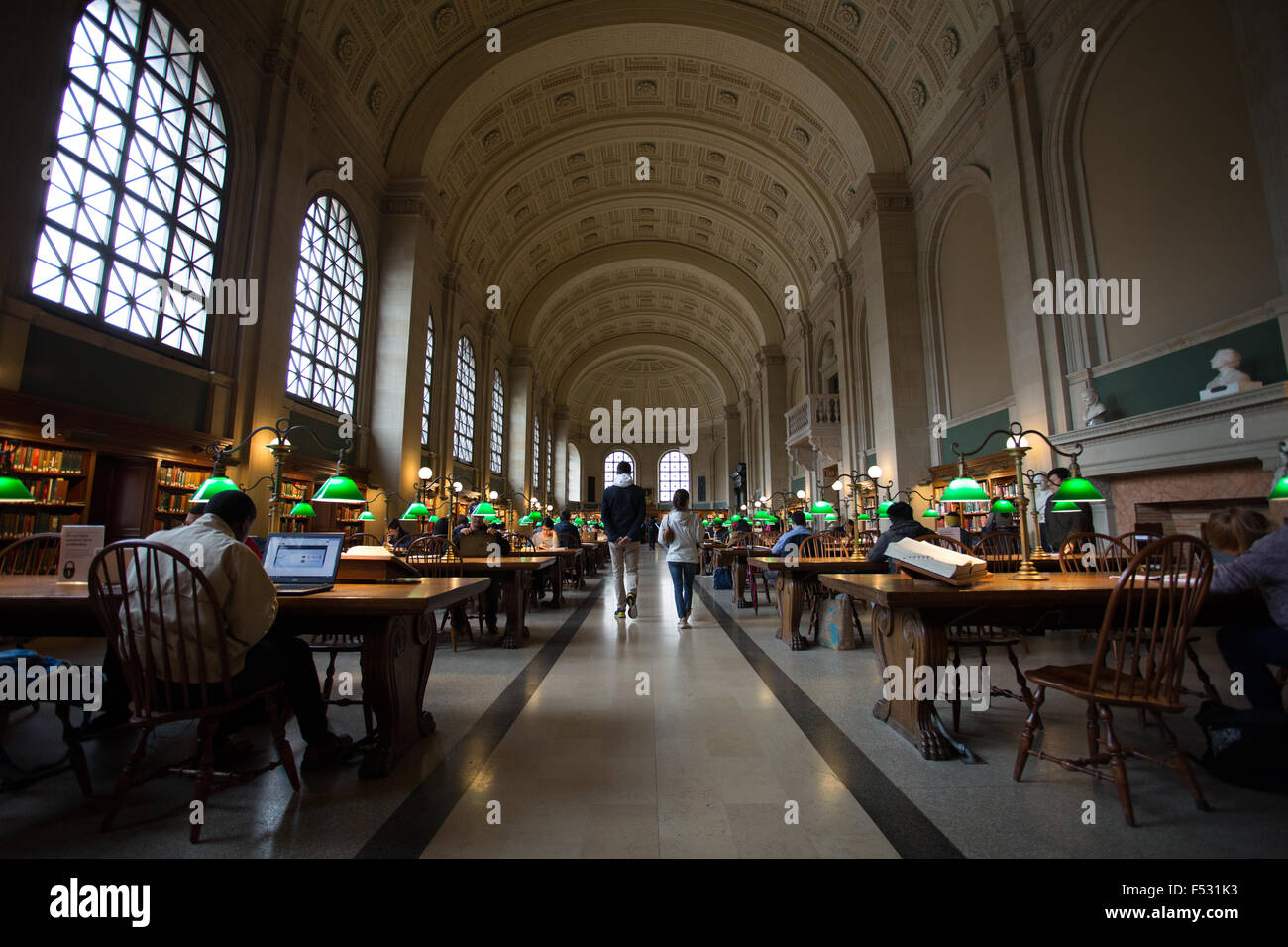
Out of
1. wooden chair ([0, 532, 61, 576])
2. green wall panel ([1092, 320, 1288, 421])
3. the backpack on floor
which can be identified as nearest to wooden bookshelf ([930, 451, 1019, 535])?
green wall panel ([1092, 320, 1288, 421])

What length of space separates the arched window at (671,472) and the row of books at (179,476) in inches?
1142

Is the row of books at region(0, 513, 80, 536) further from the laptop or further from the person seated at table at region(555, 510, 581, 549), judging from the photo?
the person seated at table at region(555, 510, 581, 549)

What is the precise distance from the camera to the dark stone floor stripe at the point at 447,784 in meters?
1.76

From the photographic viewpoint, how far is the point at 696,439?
34500 millimetres

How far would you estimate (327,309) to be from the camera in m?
10.2

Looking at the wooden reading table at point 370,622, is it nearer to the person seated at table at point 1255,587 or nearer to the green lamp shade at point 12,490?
the green lamp shade at point 12,490

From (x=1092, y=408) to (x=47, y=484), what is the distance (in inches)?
479

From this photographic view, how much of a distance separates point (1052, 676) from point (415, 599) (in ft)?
8.94

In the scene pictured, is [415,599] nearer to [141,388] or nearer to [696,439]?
[141,388]

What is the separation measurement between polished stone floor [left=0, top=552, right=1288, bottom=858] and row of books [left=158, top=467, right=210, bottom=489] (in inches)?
183

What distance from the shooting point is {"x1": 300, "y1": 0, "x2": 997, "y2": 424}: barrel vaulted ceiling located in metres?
10.8

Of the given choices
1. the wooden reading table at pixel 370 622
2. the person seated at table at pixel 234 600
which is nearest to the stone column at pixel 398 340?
the wooden reading table at pixel 370 622

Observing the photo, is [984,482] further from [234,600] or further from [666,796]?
[234,600]
